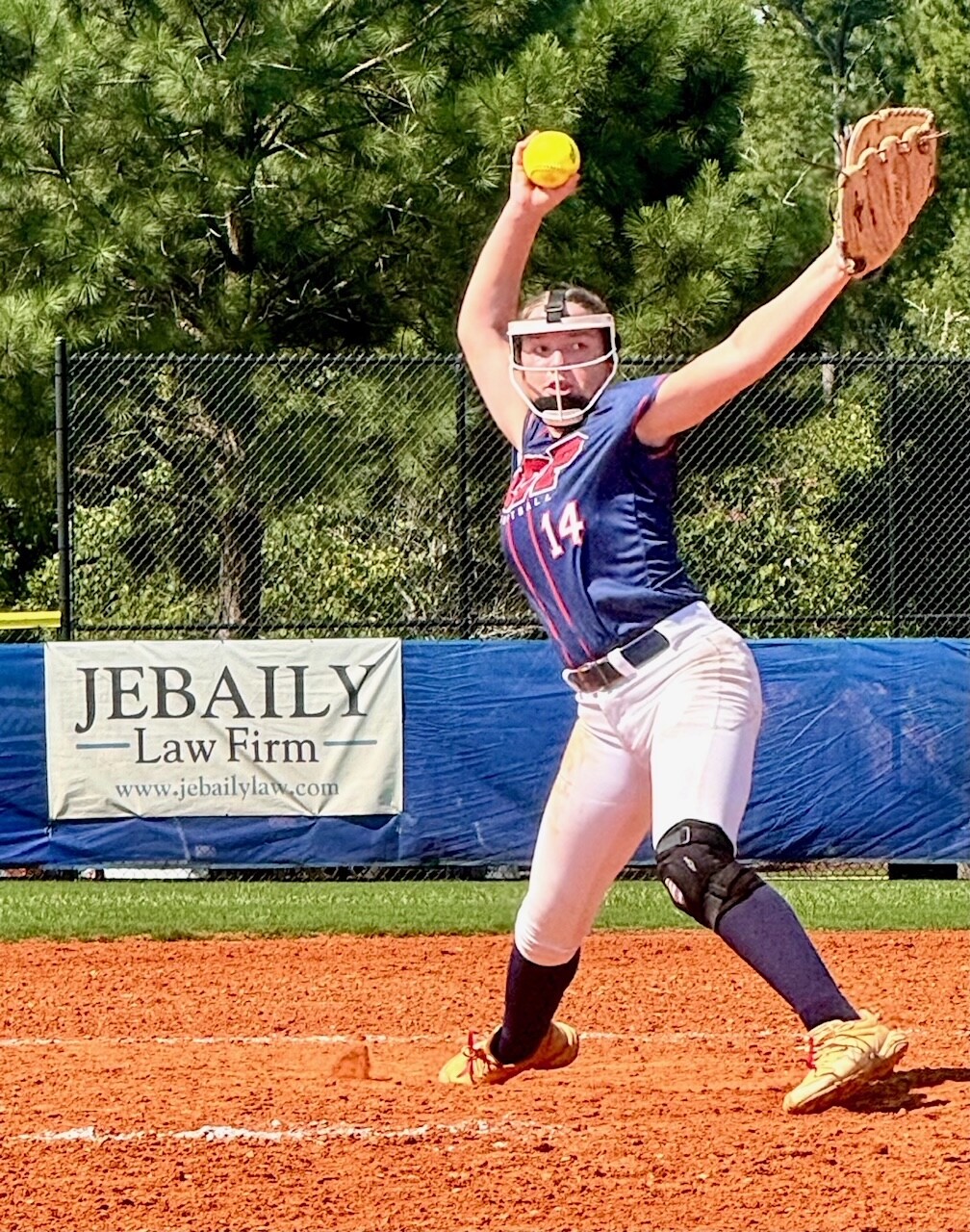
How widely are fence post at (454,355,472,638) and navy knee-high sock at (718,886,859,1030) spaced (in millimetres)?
7104

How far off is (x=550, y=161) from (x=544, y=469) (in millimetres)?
789

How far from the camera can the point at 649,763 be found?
15.2ft

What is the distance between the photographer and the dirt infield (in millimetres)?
3926

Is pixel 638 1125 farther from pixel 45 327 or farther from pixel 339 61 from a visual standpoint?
pixel 339 61

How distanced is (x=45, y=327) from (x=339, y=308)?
8.75 feet

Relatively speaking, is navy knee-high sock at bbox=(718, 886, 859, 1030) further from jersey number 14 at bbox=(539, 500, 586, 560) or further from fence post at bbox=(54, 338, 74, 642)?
fence post at bbox=(54, 338, 74, 642)

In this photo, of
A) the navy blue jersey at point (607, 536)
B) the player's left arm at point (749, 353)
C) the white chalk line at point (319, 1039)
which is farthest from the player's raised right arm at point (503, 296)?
the white chalk line at point (319, 1039)

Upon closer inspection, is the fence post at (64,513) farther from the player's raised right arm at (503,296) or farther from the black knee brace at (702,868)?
the black knee brace at (702,868)

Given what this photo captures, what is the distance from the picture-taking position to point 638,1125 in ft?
15.4

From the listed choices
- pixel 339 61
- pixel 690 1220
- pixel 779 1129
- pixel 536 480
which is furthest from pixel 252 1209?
pixel 339 61

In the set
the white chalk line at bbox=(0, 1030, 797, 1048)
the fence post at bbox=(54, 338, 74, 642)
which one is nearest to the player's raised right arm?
the white chalk line at bbox=(0, 1030, 797, 1048)

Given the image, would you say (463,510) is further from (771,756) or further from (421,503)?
(771,756)

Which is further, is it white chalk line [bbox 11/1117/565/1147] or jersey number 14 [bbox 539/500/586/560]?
white chalk line [bbox 11/1117/565/1147]

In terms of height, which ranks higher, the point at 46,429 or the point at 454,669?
the point at 46,429
